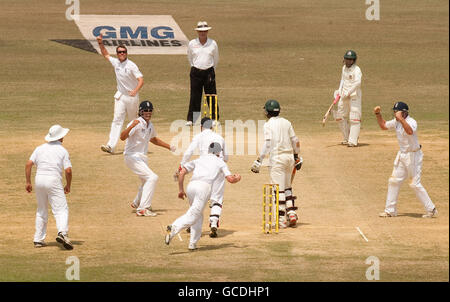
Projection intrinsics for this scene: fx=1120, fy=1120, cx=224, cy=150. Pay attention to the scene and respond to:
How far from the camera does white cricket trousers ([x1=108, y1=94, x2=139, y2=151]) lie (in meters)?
22.7

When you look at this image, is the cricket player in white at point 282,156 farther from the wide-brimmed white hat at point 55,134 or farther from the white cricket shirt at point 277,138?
the wide-brimmed white hat at point 55,134

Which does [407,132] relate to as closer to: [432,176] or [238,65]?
[432,176]

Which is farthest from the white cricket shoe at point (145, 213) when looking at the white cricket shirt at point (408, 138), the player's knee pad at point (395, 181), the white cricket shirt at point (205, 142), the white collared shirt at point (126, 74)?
the white collared shirt at point (126, 74)

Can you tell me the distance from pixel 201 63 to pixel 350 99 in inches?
137

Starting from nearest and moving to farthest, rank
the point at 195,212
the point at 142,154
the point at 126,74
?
the point at 195,212 < the point at 142,154 < the point at 126,74

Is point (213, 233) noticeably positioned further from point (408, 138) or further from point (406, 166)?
point (408, 138)

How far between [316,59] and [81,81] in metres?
9.53

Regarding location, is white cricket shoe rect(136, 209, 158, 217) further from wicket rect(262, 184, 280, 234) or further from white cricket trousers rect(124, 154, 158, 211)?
wicket rect(262, 184, 280, 234)

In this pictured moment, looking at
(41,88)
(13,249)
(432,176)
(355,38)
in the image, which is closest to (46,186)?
(13,249)

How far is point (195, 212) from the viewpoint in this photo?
1591 centimetres

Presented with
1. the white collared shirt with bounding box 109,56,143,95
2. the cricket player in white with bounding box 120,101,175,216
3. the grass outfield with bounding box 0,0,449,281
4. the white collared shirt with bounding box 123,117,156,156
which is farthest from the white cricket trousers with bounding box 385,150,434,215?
the white collared shirt with bounding box 109,56,143,95

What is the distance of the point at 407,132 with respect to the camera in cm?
1780

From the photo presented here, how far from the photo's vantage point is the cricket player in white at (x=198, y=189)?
1595 centimetres

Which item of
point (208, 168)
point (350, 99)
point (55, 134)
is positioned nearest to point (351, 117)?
point (350, 99)
